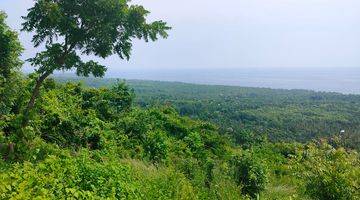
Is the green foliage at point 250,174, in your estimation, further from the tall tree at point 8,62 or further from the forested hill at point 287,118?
the forested hill at point 287,118

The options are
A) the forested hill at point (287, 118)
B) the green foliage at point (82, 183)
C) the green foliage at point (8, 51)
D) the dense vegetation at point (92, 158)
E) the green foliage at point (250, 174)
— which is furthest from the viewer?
the forested hill at point (287, 118)

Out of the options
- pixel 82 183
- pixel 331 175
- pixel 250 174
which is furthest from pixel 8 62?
pixel 331 175

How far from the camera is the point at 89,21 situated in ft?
Result: 36.5

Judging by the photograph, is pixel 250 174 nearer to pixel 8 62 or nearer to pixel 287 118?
pixel 8 62

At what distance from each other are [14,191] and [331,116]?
121617mm

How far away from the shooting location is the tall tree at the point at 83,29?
11.1 metres

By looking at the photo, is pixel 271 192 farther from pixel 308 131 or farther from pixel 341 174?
pixel 308 131

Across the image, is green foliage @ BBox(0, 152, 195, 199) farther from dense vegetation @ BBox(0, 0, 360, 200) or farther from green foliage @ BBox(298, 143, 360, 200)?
green foliage @ BBox(298, 143, 360, 200)

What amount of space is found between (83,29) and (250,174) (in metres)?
5.87

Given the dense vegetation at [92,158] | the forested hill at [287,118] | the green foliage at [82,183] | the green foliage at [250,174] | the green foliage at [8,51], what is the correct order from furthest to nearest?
the forested hill at [287,118] < the green foliage at [8,51] < the green foliage at [250,174] < the dense vegetation at [92,158] < the green foliage at [82,183]

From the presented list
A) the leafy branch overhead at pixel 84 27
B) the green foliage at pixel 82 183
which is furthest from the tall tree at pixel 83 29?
the green foliage at pixel 82 183

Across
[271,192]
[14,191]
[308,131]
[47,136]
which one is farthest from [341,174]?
[308,131]

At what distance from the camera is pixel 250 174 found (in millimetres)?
11422

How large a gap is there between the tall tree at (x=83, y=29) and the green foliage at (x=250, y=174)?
4.10 m
